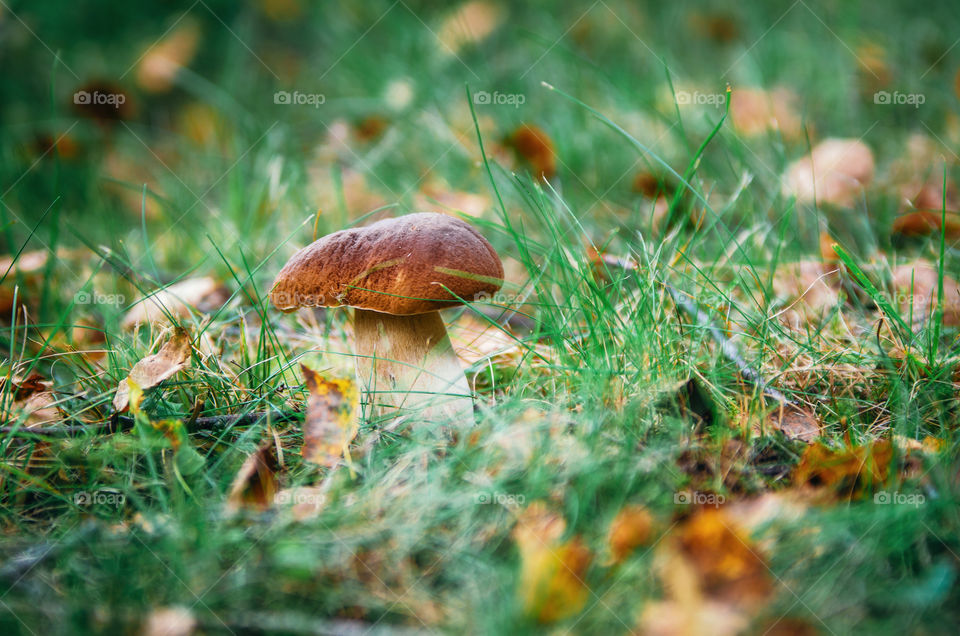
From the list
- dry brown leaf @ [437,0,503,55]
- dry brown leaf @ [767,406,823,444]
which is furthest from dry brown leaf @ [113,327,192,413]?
dry brown leaf @ [437,0,503,55]

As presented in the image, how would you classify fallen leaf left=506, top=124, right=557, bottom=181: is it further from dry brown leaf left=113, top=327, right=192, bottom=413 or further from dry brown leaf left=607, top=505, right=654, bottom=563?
dry brown leaf left=607, top=505, right=654, bottom=563

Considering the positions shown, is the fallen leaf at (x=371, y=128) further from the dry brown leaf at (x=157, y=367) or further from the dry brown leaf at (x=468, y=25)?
the dry brown leaf at (x=157, y=367)

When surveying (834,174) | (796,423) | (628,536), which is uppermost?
(834,174)

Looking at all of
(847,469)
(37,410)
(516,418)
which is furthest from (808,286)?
(37,410)

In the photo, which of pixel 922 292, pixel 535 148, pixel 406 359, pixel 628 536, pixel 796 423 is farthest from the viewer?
pixel 535 148

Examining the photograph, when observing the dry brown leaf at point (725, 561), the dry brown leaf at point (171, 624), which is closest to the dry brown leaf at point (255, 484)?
the dry brown leaf at point (171, 624)

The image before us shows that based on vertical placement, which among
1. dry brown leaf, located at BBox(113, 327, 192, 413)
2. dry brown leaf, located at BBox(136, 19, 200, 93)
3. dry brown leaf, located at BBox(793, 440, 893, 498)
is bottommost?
dry brown leaf, located at BBox(793, 440, 893, 498)

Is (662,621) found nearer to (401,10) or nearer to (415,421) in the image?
(415,421)

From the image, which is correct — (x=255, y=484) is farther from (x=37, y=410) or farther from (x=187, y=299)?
(x=187, y=299)
